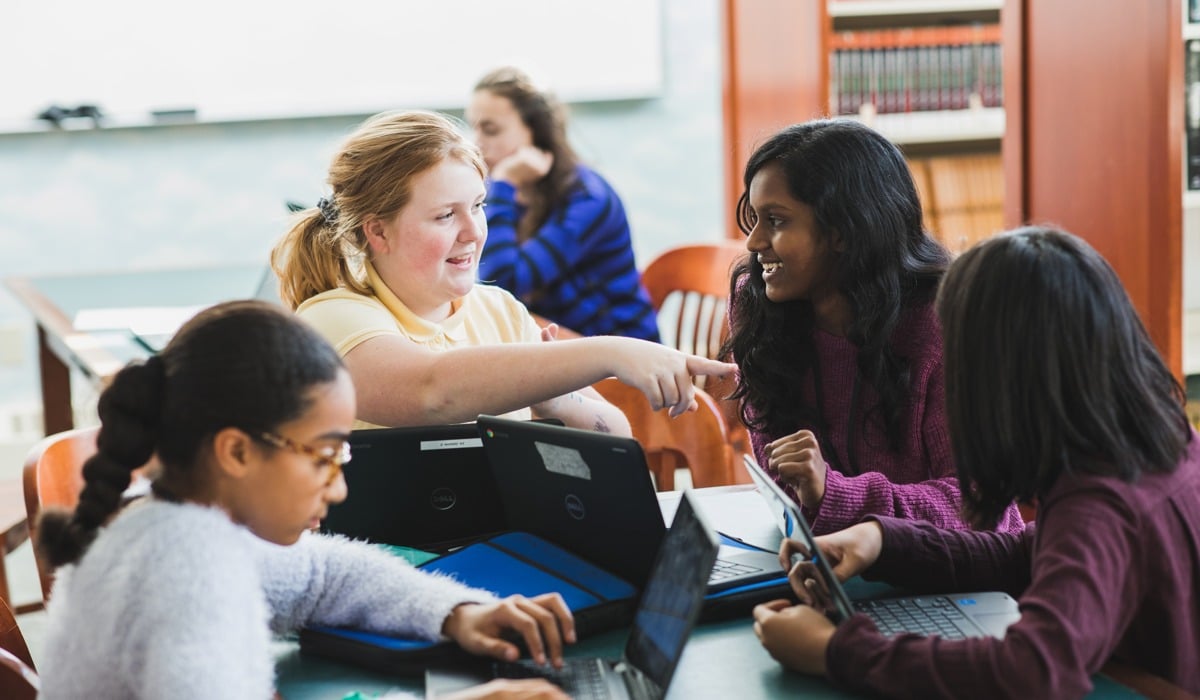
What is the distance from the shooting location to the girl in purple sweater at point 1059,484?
95 centimetres

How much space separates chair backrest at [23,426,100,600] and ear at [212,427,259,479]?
0.67 m

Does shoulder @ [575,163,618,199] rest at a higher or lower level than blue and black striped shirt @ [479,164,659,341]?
higher

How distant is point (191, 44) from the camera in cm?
457

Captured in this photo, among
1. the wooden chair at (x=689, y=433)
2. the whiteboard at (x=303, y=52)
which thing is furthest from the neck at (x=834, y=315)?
the whiteboard at (x=303, y=52)

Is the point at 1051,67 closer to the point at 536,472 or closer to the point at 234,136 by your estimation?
the point at 536,472

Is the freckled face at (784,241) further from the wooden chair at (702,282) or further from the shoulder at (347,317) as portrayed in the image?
the wooden chair at (702,282)

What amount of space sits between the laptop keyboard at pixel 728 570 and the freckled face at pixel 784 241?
1.58ft

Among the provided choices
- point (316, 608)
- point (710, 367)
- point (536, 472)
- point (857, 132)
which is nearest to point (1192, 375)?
point (857, 132)

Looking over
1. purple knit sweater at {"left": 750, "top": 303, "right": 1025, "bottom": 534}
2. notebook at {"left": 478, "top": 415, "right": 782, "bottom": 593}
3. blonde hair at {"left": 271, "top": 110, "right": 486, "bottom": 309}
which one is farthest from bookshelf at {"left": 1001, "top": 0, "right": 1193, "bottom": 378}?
notebook at {"left": 478, "top": 415, "right": 782, "bottom": 593}

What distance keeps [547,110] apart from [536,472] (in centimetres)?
233

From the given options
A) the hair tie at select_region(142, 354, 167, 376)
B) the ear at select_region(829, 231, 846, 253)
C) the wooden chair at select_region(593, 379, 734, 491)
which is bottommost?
the wooden chair at select_region(593, 379, 734, 491)

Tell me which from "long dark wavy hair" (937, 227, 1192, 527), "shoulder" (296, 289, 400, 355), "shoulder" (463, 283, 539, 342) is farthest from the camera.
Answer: "shoulder" (463, 283, 539, 342)

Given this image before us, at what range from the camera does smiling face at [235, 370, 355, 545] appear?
38.3 inches

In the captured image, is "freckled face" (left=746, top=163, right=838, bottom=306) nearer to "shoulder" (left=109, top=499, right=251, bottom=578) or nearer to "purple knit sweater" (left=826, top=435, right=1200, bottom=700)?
"purple knit sweater" (left=826, top=435, right=1200, bottom=700)
